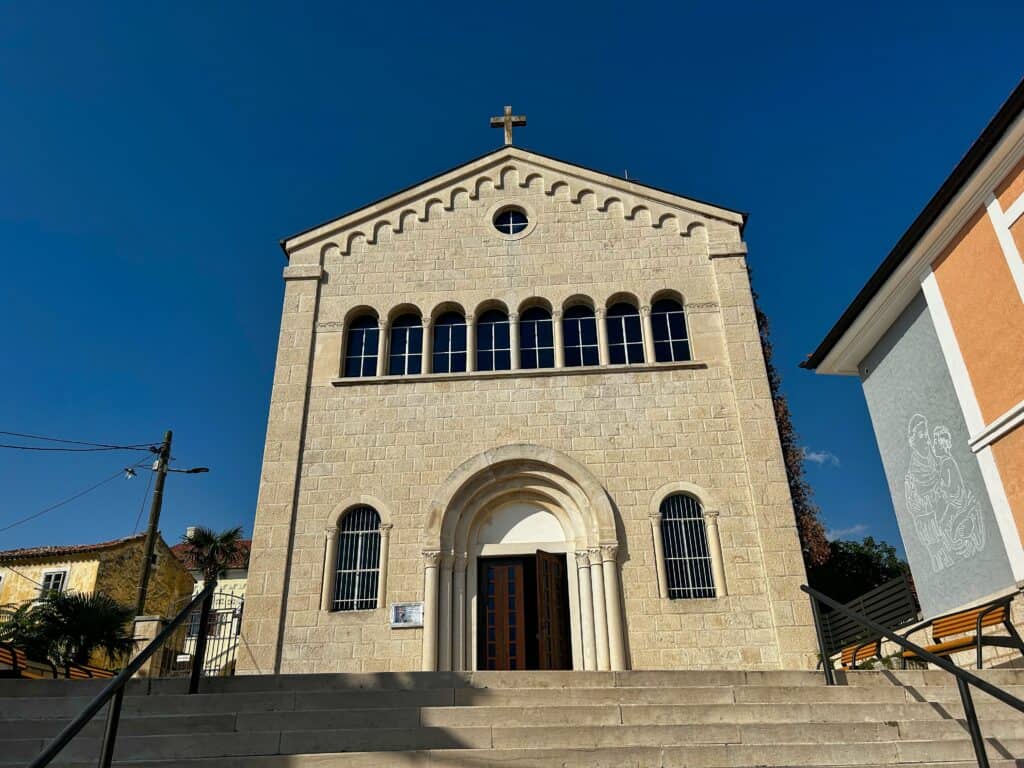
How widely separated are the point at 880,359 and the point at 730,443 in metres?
2.97

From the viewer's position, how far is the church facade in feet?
40.2

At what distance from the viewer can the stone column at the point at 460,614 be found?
1226 centimetres

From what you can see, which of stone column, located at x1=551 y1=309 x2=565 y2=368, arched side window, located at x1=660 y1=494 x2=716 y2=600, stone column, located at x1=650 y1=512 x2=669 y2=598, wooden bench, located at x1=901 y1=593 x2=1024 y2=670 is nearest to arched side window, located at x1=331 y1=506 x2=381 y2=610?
stone column, located at x1=551 y1=309 x2=565 y2=368

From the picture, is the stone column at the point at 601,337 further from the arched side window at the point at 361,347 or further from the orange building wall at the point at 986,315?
the orange building wall at the point at 986,315

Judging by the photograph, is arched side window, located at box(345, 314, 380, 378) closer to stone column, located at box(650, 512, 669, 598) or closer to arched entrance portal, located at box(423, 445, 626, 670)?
arched entrance portal, located at box(423, 445, 626, 670)

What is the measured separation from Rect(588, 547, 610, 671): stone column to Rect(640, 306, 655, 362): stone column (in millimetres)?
3879

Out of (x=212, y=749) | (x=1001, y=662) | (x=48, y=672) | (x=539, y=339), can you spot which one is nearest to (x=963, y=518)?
(x=1001, y=662)

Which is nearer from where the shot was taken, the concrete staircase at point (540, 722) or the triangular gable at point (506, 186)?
the concrete staircase at point (540, 722)

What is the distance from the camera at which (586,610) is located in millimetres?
12453

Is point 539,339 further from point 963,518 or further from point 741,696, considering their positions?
point 741,696

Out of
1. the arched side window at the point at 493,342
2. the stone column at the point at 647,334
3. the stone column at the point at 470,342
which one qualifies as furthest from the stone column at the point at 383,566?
the stone column at the point at 647,334

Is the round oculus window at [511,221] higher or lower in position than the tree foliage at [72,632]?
higher

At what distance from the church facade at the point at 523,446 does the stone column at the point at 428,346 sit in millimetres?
55

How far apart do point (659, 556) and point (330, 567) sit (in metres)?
5.50
